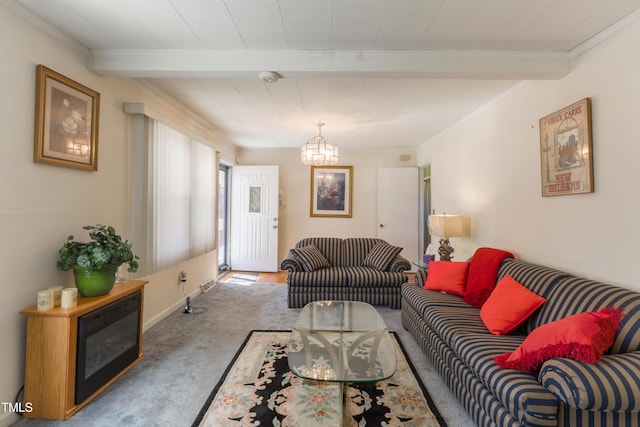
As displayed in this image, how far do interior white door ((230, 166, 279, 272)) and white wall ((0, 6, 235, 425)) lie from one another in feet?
9.82

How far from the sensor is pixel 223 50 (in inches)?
84.5

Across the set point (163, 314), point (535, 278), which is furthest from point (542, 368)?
point (163, 314)

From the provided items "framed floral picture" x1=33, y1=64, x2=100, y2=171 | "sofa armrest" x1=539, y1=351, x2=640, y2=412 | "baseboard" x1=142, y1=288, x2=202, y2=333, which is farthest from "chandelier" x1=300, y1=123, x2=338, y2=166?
"sofa armrest" x1=539, y1=351, x2=640, y2=412

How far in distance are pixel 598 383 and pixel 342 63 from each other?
226 centimetres

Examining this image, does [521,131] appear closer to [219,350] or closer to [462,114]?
[462,114]

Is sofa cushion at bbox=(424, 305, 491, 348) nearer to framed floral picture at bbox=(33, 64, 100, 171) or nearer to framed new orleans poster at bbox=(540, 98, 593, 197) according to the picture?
framed new orleans poster at bbox=(540, 98, 593, 197)

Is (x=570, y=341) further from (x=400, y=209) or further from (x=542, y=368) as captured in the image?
(x=400, y=209)

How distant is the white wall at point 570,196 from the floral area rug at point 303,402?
58.6 inches

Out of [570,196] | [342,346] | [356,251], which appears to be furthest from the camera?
[356,251]

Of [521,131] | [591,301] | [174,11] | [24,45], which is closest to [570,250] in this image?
[591,301]

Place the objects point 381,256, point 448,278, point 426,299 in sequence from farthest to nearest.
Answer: point 381,256 → point 448,278 → point 426,299

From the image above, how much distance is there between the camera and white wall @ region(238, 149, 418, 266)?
5660 mm

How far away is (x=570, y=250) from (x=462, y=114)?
2.08 m

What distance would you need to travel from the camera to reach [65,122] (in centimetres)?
195
